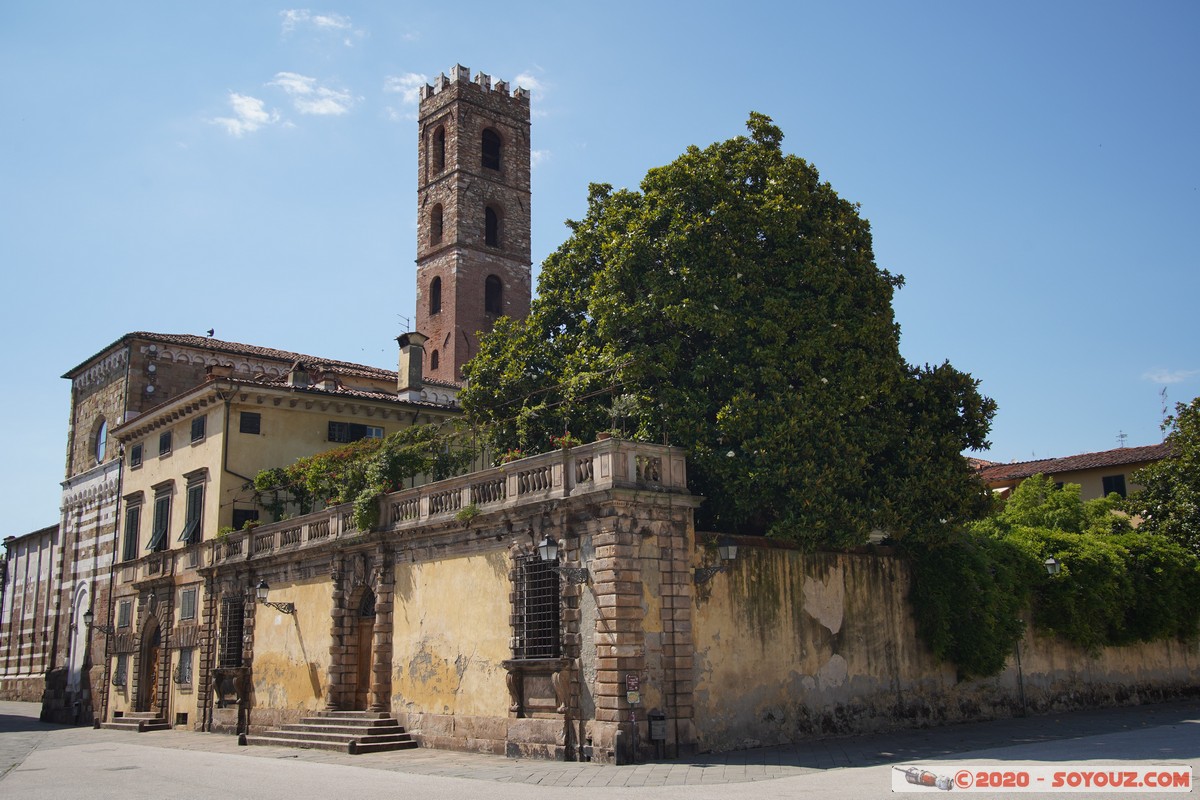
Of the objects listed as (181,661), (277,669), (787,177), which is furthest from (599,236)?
(181,661)

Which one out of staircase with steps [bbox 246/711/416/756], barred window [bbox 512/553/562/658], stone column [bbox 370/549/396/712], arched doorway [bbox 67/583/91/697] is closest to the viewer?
barred window [bbox 512/553/562/658]

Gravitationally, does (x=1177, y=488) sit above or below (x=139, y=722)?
above

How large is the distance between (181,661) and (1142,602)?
28.3 metres

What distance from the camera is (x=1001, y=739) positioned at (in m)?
19.5

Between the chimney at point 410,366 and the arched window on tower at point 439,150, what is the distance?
22.6 m

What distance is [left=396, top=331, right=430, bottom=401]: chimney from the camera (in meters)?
35.4

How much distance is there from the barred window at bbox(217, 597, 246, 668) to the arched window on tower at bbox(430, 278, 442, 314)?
2669cm

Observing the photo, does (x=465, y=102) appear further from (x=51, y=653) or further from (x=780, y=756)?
(x=780, y=756)

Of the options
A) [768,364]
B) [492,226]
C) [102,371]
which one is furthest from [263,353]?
[768,364]

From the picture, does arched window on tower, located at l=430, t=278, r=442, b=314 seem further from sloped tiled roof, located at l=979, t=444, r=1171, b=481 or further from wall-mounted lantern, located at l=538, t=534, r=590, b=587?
wall-mounted lantern, located at l=538, t=534, r=590, b=587

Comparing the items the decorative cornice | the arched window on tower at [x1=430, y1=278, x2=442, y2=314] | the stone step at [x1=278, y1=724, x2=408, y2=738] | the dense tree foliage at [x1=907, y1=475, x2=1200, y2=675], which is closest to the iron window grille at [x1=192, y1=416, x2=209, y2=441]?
the decorative cornice

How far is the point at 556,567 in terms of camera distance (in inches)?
755

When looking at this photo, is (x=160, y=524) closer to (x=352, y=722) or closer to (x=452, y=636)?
(x=352, y=722)

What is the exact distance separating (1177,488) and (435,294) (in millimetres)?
36329
